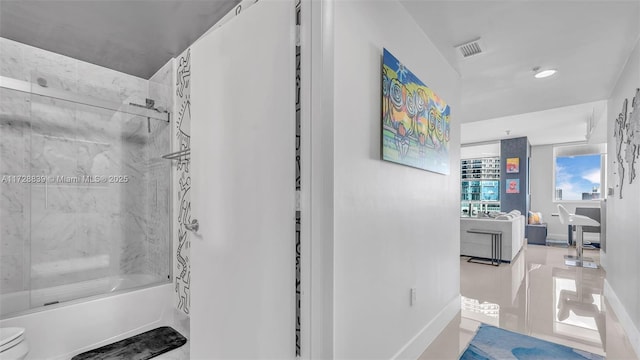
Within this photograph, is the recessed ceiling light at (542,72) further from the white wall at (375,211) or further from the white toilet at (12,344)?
the white toilet at (12,344)

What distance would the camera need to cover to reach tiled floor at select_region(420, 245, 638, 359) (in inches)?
88.6

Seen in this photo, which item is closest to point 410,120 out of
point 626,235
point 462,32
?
point 462,32

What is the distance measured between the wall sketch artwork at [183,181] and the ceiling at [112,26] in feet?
0.79

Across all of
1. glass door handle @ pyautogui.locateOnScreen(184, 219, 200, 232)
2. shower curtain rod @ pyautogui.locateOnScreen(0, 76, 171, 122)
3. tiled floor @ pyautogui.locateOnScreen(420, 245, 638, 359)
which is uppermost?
shower curtain rod @ pyautogui.locateOnScreen(0, 76, 171, 122)

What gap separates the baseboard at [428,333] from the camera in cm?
189

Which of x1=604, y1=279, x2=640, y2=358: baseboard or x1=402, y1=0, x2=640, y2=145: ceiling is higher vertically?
x1=402, y1=0, x2=640, y2=145: ceiling

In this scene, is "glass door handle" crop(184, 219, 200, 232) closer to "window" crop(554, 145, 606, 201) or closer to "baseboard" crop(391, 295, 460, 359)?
"baseboard" crop(391, 295, 460, 359)

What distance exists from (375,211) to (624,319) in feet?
8.75

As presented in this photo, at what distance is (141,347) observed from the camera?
7.21 ft

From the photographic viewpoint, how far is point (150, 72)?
300 centimetres

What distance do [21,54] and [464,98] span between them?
4.48 metres

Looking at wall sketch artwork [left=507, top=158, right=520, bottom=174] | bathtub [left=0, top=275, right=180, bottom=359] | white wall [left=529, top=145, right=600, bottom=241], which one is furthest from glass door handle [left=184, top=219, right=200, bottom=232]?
white wall [left=529, top=145, right=600, bottom=241]

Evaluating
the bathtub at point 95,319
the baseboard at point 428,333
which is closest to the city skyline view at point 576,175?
the baseboard at point 428,333

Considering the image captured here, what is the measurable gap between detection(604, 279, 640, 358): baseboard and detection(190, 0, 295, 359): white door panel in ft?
8.63
